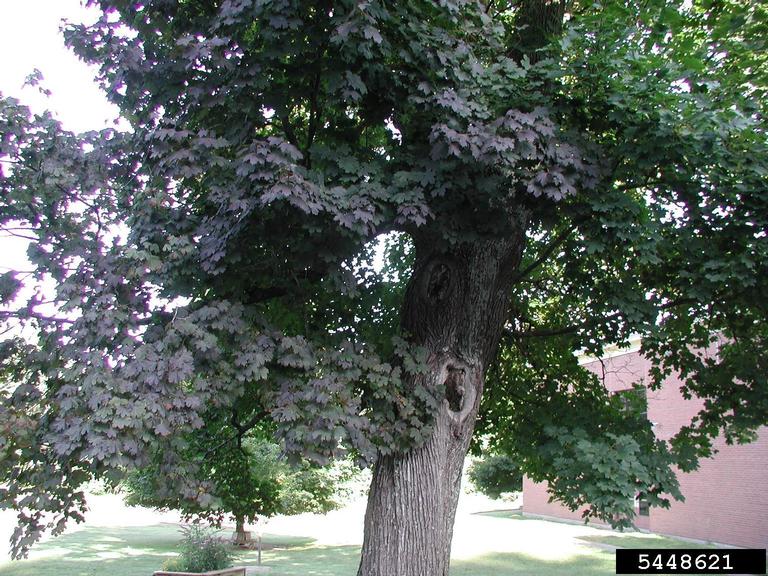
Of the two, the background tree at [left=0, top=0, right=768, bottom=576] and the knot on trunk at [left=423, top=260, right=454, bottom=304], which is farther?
the knot on trunk at [left=423, top=260, right=454, bottom=304]

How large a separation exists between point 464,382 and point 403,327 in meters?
0.87

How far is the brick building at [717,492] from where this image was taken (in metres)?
15.8

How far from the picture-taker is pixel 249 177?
5070mm

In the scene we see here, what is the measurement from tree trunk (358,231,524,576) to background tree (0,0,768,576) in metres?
0.02

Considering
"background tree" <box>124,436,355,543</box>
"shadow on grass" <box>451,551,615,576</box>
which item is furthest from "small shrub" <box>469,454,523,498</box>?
"shadow on grass" <box>451,551,615,576</box>

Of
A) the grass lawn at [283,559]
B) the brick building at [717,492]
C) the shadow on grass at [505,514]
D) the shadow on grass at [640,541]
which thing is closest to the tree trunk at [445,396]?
the brick building at [717,492]

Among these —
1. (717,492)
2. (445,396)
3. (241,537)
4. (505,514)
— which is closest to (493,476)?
(505,514)

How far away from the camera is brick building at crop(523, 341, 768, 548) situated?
1582cm

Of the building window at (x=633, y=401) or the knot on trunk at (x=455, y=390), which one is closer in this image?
the knot on trunk at (x=455, y=390)

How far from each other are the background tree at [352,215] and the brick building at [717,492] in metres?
8.69

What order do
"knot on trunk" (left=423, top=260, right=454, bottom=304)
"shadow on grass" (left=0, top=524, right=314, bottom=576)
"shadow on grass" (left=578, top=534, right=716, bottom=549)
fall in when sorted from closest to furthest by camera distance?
"knot on trunk" (left=423, top=260, right=454, bottom=304), "shadow on grass" (left=0, top=524, right=314, bottom=576), "shadow on grass" (left=578, top=534, right=716, bottom=549)

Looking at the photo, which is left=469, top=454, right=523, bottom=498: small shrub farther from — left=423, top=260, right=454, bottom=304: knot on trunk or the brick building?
left=423, top=260, right=454, bottom=304: knot on trunk

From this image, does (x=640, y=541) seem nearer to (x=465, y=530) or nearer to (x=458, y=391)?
(x=465, y=530)

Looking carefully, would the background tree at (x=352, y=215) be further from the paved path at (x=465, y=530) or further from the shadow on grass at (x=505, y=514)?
the shadow on grass at (x=505, y=514)
